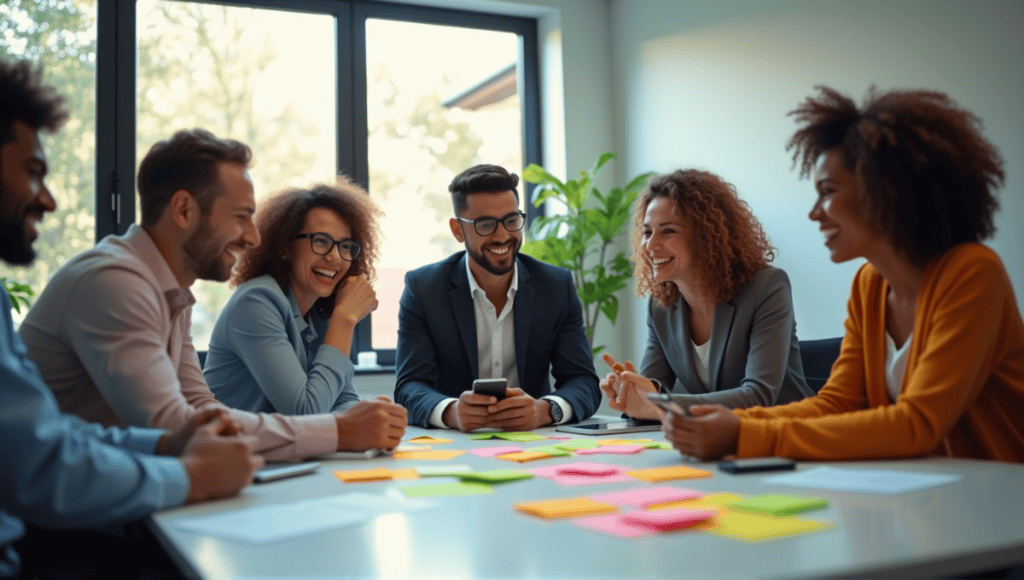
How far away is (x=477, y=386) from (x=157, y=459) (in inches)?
44.1

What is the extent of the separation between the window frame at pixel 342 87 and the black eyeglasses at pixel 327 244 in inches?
75.8

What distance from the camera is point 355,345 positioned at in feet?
15.1

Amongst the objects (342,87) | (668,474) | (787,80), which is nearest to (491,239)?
(668,474)

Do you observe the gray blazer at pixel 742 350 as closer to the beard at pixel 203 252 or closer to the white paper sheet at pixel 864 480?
the white paper sheet at pixel 864 480

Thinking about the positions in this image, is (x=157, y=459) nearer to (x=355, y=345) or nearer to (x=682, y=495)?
(x=682, y=495)

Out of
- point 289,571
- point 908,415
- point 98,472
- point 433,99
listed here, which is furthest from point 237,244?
point 433,99

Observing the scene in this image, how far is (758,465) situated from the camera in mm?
1458

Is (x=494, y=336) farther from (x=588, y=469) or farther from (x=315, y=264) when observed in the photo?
(x=588, y=469)

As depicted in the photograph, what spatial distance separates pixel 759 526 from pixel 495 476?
534 millimetres

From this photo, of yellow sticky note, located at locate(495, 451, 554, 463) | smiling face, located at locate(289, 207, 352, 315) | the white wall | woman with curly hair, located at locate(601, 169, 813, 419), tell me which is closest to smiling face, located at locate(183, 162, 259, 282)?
smiling face, located at locate(289, 207, 352, 315)

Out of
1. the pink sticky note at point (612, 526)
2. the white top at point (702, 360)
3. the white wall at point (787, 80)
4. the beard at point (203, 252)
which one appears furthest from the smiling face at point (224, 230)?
the white wall at point (787, 80)

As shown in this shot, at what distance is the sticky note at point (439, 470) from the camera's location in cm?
151

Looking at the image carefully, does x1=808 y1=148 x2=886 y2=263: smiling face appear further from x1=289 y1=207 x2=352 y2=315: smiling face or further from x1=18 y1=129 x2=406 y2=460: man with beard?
x1=289 y1=207 x2=352 y2=315: smiling face

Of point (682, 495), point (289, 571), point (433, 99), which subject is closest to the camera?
point (289, 571)
